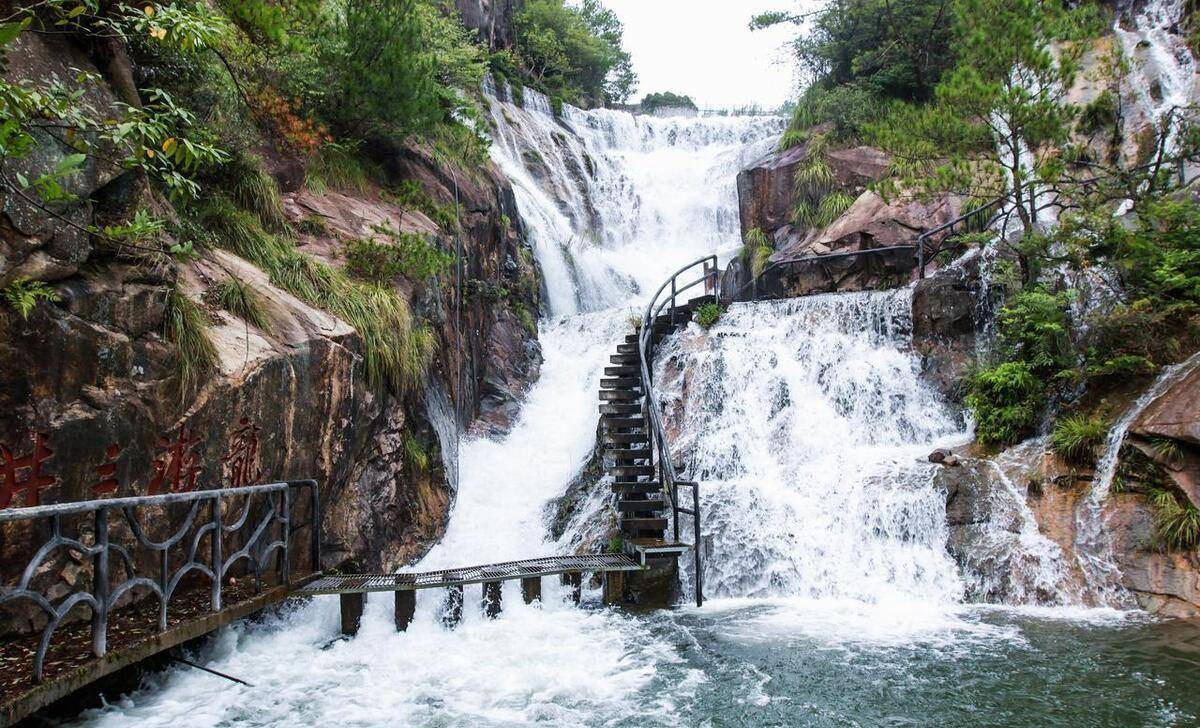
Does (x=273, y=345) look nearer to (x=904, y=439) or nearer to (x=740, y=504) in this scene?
(x=740, y=504)

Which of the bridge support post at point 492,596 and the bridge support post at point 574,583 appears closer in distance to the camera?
the bridge support post at point 492,596

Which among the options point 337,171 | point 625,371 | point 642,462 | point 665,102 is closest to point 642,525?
point 642,462

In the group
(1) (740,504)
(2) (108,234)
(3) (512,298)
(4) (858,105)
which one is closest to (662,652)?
(1) (740,504)

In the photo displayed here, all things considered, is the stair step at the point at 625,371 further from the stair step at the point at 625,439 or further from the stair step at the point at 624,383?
the stair step at the point at 625,439

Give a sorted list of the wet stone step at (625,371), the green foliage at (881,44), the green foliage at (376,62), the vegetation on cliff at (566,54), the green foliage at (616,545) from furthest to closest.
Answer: the vegetation on cliff at (566,54)
the green foliage at (881,44)
the wet stone step at (625,371)
the green foliage at (376,62)
the green foliage at (616,545)

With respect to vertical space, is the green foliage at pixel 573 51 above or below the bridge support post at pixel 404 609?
above

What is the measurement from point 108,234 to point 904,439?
938 cm

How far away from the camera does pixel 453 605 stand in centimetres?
682

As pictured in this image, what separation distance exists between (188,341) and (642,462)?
232 inches

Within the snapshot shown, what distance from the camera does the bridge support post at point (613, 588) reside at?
734cm

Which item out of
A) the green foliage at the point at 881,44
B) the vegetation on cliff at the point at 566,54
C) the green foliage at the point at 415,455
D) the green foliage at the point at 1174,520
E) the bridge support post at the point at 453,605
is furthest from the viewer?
the vegetation on cliff at the point at 566,54

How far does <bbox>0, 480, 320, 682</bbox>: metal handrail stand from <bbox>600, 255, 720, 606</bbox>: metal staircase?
3.52 meters

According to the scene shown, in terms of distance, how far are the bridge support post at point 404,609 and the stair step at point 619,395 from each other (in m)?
4.78

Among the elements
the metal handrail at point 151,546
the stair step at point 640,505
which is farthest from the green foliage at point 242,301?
the stair step at point 640,505
